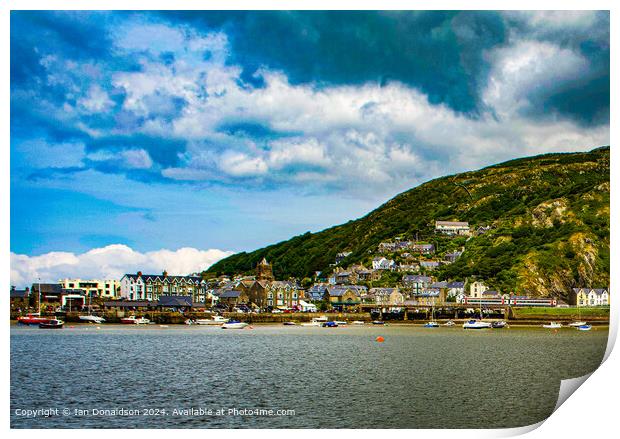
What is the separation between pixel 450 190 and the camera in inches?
2803

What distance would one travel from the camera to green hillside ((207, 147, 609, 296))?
132ft

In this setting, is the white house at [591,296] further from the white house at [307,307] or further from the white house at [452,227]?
the white house at [452,227]

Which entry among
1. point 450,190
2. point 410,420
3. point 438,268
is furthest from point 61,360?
point 450,190

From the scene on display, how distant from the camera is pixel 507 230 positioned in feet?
171

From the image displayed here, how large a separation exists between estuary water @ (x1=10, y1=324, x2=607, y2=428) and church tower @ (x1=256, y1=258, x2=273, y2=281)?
94.0 ft

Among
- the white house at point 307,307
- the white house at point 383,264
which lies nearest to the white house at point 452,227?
the white house at point 383,264

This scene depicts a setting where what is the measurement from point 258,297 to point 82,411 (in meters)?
42.8

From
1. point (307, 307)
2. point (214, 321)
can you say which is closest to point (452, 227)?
point (307, 307)

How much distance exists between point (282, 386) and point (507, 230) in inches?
1655

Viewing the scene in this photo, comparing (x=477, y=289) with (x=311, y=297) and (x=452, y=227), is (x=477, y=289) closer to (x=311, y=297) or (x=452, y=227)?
(x=311, y=297)

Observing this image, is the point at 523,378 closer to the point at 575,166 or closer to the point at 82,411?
the point at 82,411

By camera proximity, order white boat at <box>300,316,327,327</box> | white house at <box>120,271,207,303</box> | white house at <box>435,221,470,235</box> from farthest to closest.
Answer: white house at <box>435,221,470,235</box>, white house at <box>120,271,207,303</box>, white boat at <box>300,316,327,327</box>

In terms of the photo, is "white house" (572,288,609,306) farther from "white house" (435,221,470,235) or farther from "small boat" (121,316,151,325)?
"small boat" (121,316,151,325)

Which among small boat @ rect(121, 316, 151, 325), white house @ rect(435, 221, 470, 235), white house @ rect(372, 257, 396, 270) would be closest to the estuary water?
small boat @ rect(121, 316, 151, 325)
